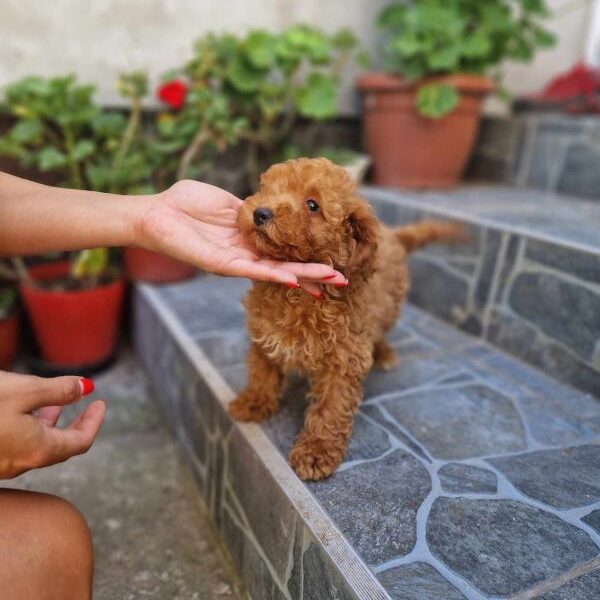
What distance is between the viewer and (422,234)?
8.61ft

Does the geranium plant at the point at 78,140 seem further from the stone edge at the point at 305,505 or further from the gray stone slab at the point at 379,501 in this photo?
the gray stone slab at the point at 379,501

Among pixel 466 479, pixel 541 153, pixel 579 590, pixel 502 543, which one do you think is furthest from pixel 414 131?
pixel 579 590

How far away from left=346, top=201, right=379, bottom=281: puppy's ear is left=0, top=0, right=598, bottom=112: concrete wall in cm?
266

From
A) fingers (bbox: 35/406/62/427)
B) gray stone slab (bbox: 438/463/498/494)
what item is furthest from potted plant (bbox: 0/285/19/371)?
gray stone slab (bbox: 438/463/498/494)

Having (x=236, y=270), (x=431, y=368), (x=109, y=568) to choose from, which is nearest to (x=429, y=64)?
(x=431, y=368)

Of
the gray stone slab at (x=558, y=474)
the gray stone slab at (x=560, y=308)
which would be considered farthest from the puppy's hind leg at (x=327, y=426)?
the gray stone slab at (x=560, y=308)

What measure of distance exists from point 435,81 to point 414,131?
352 millimetres

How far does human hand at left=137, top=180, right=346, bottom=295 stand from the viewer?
62.2 inches

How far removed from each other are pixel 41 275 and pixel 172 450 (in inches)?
59.2

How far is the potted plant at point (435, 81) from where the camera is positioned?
3518 millimetres

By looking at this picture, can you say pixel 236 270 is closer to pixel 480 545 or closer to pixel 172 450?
pixel 480 545

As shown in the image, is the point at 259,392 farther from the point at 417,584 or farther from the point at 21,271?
the point at 21,271

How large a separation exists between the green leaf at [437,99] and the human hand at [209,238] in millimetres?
2219

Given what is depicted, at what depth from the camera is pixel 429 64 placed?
3.53 meters
